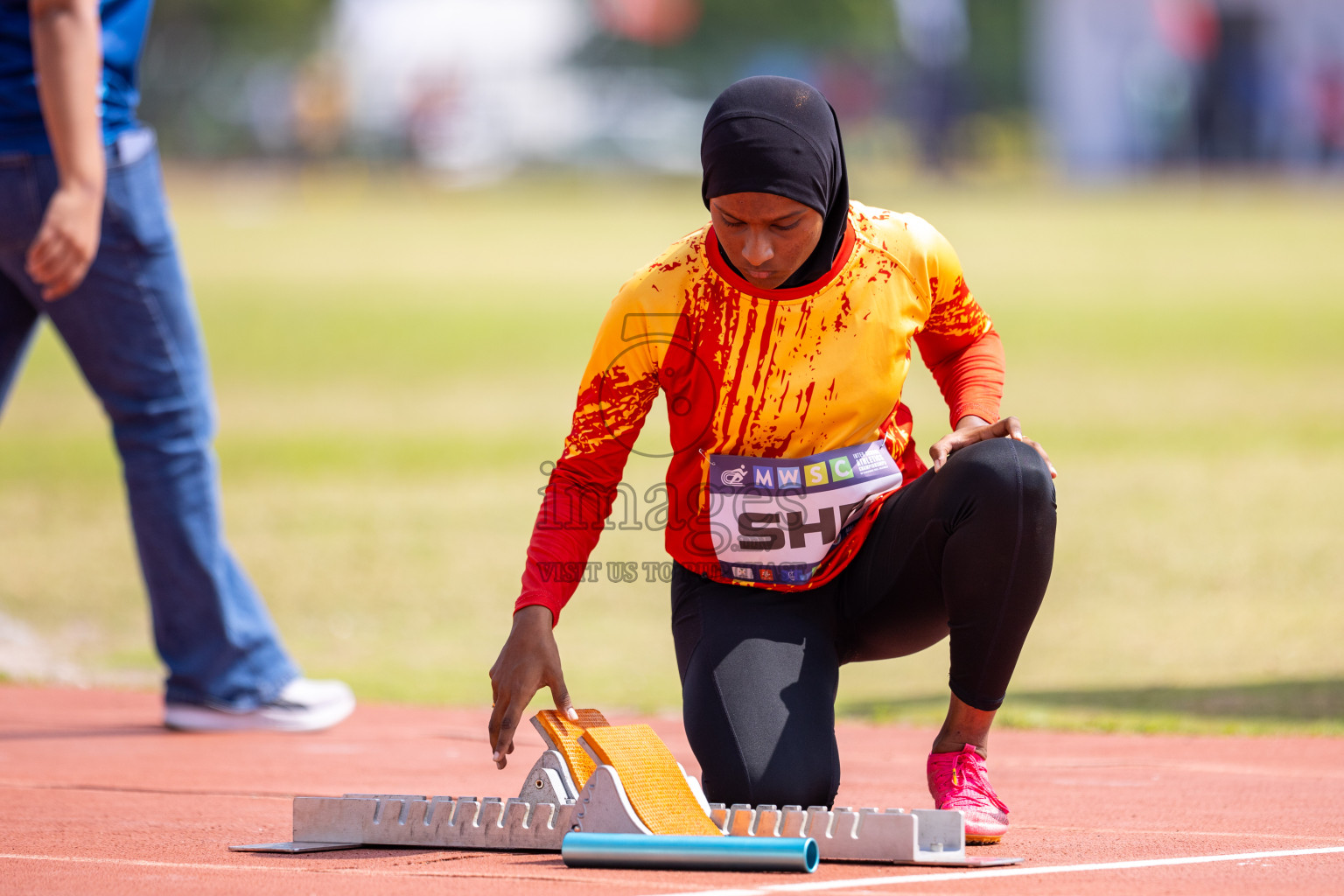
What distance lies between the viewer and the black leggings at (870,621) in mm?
3561

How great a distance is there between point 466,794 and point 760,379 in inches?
51.9

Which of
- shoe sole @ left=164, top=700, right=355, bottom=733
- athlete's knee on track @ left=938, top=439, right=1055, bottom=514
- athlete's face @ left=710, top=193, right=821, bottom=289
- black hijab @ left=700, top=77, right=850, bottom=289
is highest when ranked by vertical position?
black hijab @ left=700, top=77, right=850, bottom=289

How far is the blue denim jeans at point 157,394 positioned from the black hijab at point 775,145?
1959mm

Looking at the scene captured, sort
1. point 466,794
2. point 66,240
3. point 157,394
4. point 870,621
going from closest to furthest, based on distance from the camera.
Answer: point 870,621, point 466,794, point 66,240, point 157,394

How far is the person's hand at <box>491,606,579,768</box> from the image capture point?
11.1 ft

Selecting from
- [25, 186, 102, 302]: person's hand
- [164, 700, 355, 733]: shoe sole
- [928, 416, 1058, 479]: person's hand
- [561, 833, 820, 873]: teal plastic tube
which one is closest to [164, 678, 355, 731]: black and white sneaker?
[164, 700, 355, 733]: shoe sole

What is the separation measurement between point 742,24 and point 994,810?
75823 mm

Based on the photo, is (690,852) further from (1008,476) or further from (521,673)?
(1008,476)

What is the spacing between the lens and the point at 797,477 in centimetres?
379

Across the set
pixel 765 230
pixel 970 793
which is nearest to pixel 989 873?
pixel 970 793

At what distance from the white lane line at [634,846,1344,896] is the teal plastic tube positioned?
7cm

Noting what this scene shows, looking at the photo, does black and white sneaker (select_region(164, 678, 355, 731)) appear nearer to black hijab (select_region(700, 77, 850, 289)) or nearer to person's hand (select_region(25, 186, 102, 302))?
person's hand (select_region(25, 186, 102, 302))

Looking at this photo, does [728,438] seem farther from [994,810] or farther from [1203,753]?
[1203,753]

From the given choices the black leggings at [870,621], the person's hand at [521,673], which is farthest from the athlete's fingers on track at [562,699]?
the black leggings at [870,621]
